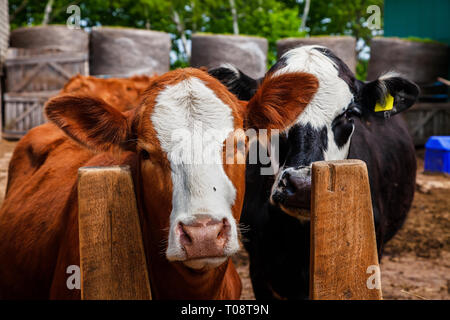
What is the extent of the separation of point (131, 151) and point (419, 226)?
17.0 ft

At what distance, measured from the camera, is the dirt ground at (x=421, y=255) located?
4055 millimetres

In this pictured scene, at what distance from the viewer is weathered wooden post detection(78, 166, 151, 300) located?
1.09m

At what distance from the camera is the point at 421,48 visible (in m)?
10.9

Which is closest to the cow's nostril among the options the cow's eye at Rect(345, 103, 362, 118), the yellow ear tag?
the cow's eye at Rect(345, 103, 362, 118)

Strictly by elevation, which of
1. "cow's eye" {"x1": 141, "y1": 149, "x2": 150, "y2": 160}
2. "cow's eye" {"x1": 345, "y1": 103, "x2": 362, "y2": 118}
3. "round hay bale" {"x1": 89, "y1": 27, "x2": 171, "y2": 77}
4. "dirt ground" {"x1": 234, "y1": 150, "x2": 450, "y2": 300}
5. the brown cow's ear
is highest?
"round hay bale" {"x1": 89, "y1": 27, "x2": 171, "y2": 77}

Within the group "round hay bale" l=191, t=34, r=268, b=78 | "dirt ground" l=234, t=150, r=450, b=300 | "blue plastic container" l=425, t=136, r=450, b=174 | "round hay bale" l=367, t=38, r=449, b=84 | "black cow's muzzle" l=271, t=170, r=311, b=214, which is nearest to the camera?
"black cow's muzzle" l=271, t=170, r=311, b=214

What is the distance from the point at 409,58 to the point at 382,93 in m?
8.78

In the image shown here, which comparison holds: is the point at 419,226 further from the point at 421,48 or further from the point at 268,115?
the point at 421,48

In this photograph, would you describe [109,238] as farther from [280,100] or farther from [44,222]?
[44,222]

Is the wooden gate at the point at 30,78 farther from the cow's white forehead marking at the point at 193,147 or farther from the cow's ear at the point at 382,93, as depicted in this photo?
the cow's white forehead marking at the point at 193,147

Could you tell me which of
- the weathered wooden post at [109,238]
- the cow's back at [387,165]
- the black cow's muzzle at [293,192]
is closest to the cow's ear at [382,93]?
the cow's back at [387,165]

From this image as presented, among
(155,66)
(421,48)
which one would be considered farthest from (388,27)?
(155,66)

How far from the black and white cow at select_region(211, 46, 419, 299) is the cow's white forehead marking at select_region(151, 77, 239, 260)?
74cm

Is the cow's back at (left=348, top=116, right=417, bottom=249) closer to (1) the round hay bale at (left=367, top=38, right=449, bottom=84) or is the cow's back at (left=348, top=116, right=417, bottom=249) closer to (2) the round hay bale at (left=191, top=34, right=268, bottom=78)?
(2) the round hay bale at (left=191, top=34, right=268, bottom=78)
